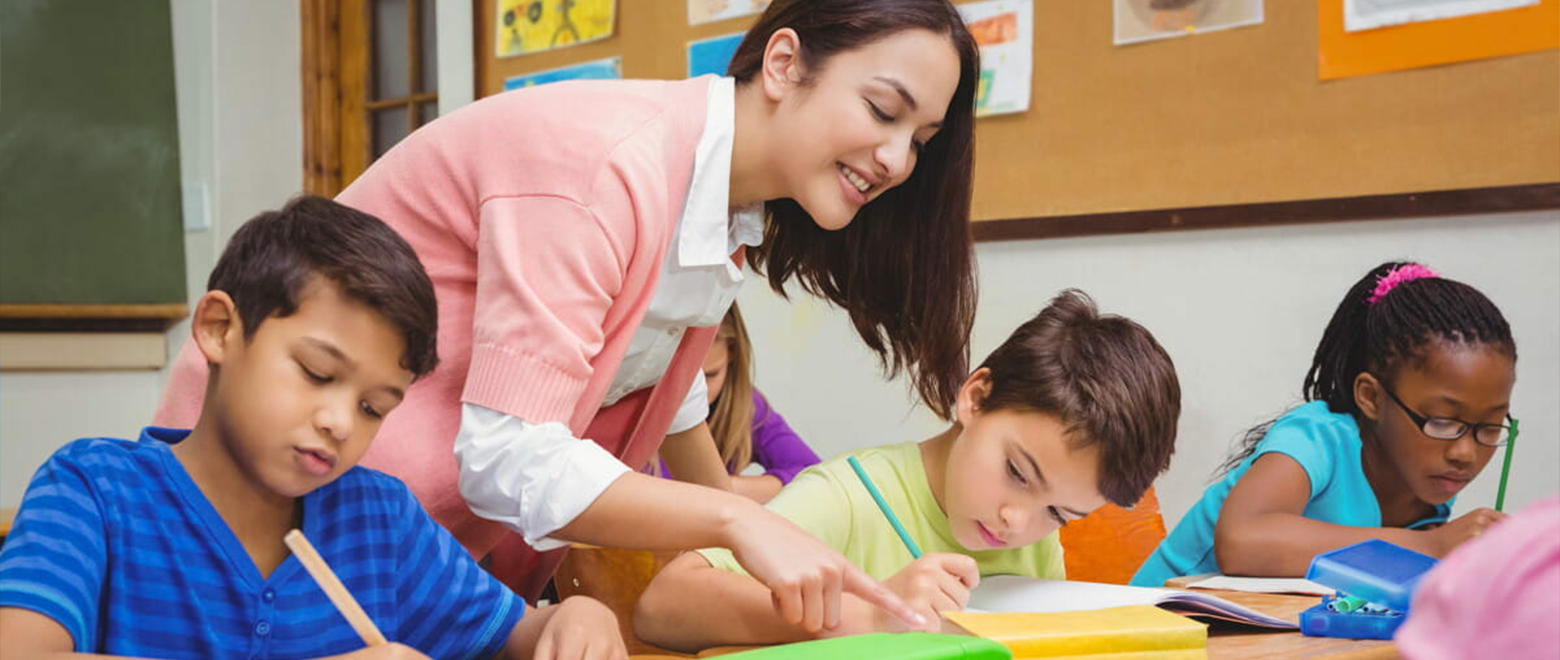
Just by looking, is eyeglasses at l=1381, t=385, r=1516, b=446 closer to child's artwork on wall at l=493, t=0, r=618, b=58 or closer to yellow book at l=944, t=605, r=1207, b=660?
yellow book at l=944, t=605, r=1207, b=660

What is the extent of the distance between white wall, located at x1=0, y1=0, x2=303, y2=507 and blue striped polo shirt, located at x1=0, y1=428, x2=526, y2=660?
3286 mm

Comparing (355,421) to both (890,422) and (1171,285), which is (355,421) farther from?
(890,422)

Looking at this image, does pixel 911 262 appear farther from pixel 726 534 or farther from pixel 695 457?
pixel 726 534

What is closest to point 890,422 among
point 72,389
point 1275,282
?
point 1275,282

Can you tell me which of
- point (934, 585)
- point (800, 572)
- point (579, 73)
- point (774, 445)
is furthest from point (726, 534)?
point (579, 73)

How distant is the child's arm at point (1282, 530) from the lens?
1.52m

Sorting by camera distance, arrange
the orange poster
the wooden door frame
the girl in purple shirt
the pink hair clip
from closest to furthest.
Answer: the pink hair clip → the orange poster → the girl in purple shirt → the wooden door frame

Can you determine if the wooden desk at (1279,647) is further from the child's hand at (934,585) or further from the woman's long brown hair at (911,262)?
the woman's long brown hair at (911,262)

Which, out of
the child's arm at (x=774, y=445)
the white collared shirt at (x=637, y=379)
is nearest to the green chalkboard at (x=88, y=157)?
the child's arm at (x=774, y=445)

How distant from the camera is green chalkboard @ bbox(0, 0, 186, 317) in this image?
376 centimetres

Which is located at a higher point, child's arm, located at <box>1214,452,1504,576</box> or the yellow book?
the yellow book

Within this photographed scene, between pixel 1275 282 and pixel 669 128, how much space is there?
1.50m

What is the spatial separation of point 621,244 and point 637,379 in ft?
0.75

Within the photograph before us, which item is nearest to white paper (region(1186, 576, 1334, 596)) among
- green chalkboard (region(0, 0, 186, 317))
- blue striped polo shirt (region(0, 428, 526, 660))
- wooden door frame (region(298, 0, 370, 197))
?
blue striped polo shirt (region(0, 428, 526, 660))
